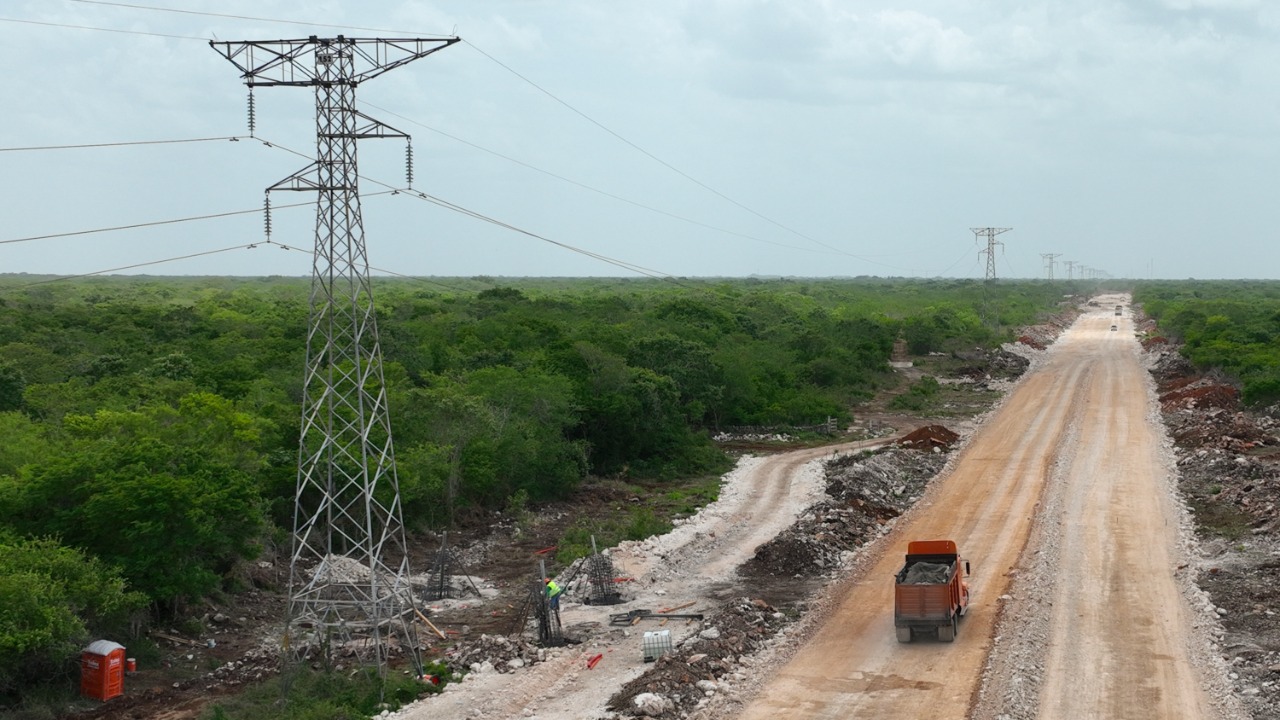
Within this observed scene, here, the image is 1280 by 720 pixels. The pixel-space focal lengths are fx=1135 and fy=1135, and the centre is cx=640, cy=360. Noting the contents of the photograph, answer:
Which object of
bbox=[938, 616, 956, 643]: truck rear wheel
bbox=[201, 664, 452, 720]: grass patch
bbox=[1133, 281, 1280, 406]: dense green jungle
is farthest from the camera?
bbox=[1133, 281, 1280, 406]: dense green jungle

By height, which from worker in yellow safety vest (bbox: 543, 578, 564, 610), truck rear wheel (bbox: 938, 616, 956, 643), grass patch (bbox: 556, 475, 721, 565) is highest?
worker in yellow safety vest (bbox: 543, 578, 564, 610)

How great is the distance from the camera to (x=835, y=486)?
149 ft

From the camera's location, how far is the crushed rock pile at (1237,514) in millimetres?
25297

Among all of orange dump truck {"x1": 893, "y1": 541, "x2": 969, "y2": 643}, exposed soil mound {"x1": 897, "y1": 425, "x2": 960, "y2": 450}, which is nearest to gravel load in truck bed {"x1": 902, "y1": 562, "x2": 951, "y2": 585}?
orange dump truck {"x1": 893, "y1": 541, "x2": 969, "y2": 643}

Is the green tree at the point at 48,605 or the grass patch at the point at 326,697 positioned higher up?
the green tree at the point at 48,605

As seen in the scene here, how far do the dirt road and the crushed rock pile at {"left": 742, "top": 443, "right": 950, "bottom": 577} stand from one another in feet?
3.73

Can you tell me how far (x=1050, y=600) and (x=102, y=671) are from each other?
23058mm

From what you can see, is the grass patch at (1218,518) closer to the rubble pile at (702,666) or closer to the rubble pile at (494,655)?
the rubble pile at (702,666)

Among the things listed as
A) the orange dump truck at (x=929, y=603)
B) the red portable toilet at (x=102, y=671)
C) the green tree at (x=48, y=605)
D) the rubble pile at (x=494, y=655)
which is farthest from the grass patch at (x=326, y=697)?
the orange dump truck at (x=929, y=603)

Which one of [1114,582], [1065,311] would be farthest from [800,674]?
[1065,311]

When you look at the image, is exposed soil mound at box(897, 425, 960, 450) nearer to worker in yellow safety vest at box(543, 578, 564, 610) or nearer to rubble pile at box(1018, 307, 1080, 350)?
worker in yellow safety vest at box(543, 578, 564, 610)

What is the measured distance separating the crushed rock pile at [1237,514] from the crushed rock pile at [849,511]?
10.4 m

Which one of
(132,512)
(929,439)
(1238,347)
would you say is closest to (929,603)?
(132,512)

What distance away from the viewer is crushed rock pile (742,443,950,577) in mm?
35344
